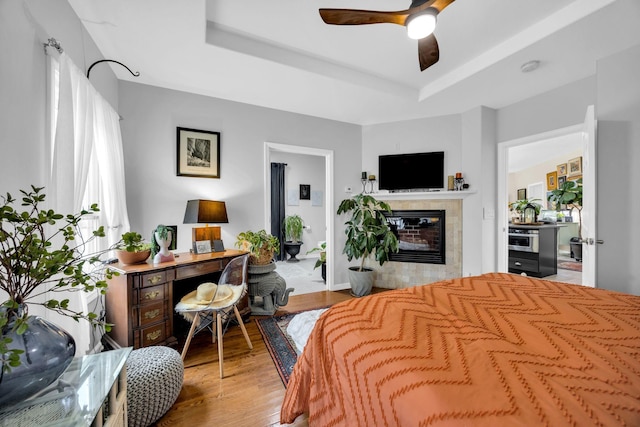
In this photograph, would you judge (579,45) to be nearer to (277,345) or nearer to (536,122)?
(536,122)

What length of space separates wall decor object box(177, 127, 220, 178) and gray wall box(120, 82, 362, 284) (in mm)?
64

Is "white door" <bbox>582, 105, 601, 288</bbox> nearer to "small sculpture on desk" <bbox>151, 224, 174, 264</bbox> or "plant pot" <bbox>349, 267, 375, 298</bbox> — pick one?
"plant pot" <bbox>349, 267, 375, 298</bbox>

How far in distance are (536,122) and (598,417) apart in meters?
3.50

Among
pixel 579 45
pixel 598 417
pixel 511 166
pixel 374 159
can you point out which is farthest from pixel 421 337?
pixel 511 166

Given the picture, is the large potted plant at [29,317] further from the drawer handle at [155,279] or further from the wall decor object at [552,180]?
the wall decor object at [552,180]

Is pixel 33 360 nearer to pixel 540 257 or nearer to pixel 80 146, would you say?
pixel 80 146

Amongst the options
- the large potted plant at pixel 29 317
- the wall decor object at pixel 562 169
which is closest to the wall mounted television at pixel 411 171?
the large potted plant at pixel 29 317

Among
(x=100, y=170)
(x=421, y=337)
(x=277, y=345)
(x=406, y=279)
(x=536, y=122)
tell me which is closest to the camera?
(x=421, y=337)

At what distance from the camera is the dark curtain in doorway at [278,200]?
6037 mm

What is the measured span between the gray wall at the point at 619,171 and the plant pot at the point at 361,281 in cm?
223

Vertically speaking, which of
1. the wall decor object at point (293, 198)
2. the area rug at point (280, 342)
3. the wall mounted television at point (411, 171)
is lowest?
the area rug at point (280, 342)

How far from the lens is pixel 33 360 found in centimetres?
77

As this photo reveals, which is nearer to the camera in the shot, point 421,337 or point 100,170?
point 421,337

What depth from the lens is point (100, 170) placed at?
214 centimetres
